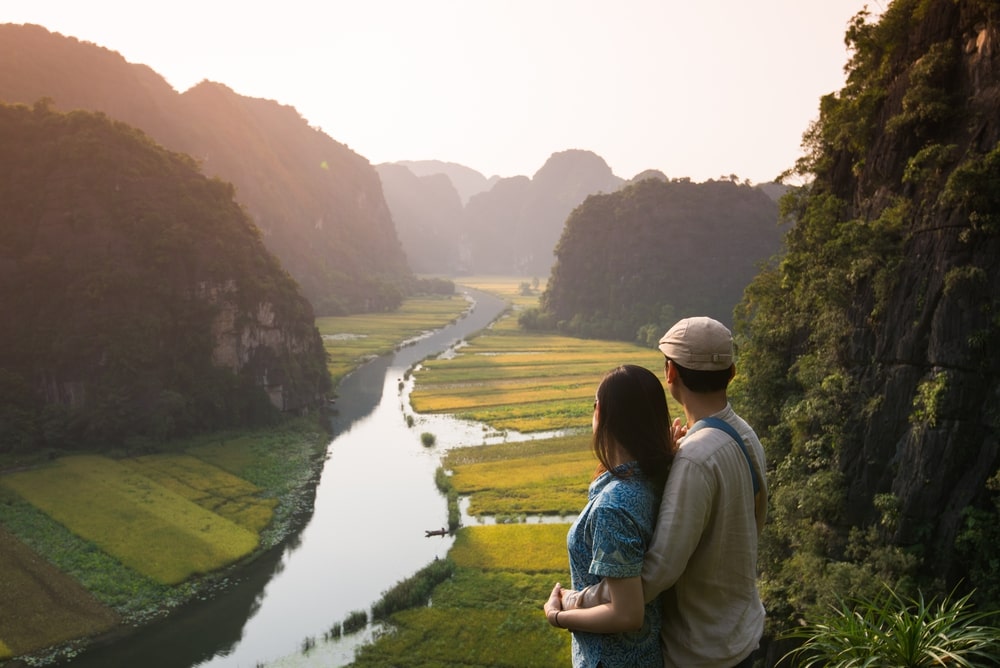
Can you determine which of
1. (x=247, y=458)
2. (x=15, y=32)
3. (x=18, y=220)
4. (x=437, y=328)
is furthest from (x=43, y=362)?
(x=15, y=32)

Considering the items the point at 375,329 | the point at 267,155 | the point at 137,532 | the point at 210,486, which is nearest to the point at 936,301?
the point at 137,532

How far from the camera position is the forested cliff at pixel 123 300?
36812 millimetres

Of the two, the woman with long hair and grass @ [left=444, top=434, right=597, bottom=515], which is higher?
the woman with long hair

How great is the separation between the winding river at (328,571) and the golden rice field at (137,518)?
1.79 meters

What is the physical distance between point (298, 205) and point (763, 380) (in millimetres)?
112643

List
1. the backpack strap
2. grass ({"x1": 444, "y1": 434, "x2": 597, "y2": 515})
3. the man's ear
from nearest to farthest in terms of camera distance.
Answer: the backpack strap
the man's ear
grass ({"x1": 444, "y1": 434, "x2": 597, "y2": 515})

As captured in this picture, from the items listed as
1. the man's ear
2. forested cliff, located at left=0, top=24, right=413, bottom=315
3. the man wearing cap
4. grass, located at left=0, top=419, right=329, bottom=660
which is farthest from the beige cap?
forested cliff, located at left=0, top=24, right=413, bottom=315

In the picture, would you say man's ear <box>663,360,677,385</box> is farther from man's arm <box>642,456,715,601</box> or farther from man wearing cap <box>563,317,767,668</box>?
man's arm <box>642,456,715,601</box>

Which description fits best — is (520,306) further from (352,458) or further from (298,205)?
(352,458)

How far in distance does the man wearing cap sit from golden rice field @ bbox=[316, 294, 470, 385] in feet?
169

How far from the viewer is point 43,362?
3712 centimetres

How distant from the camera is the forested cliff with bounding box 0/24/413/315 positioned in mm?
77125

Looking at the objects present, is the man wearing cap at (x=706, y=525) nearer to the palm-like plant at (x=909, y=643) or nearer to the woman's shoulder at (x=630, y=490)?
the woman's shoulder at (x=630, y=490)

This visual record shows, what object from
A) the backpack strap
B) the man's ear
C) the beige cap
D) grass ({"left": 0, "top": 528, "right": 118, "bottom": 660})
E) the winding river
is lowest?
the winding river
